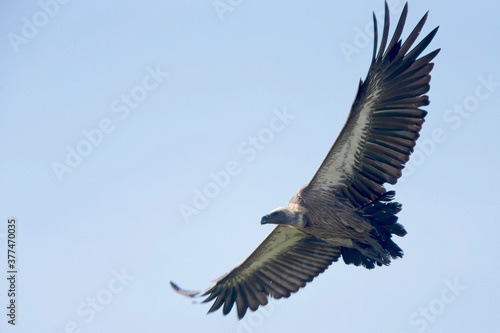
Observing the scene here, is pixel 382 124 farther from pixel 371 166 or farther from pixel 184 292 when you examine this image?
pixel 184 292

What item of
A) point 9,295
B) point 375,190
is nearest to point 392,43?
point 375,190

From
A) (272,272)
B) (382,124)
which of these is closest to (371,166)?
(382,124)

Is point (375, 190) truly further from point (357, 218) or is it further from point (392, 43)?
point (392, 43)

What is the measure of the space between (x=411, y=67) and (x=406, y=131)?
106 cm

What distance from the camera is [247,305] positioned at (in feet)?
50.2

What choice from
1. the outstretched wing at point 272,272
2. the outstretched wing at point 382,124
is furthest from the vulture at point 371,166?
the outstretched wing at point 272,272

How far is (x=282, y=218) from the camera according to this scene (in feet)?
45.0

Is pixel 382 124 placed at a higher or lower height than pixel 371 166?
higher

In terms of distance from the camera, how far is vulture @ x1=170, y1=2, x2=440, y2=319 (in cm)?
1309

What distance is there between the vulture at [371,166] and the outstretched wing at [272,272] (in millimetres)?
294

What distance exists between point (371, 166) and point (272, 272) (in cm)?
311

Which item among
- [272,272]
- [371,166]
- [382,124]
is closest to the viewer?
[382,124]

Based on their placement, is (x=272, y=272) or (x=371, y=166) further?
(x=272, y=272)

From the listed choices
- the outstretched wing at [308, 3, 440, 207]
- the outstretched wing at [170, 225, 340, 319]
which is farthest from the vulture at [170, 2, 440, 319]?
the outstretched wing at [170, 225, 340, 319]
